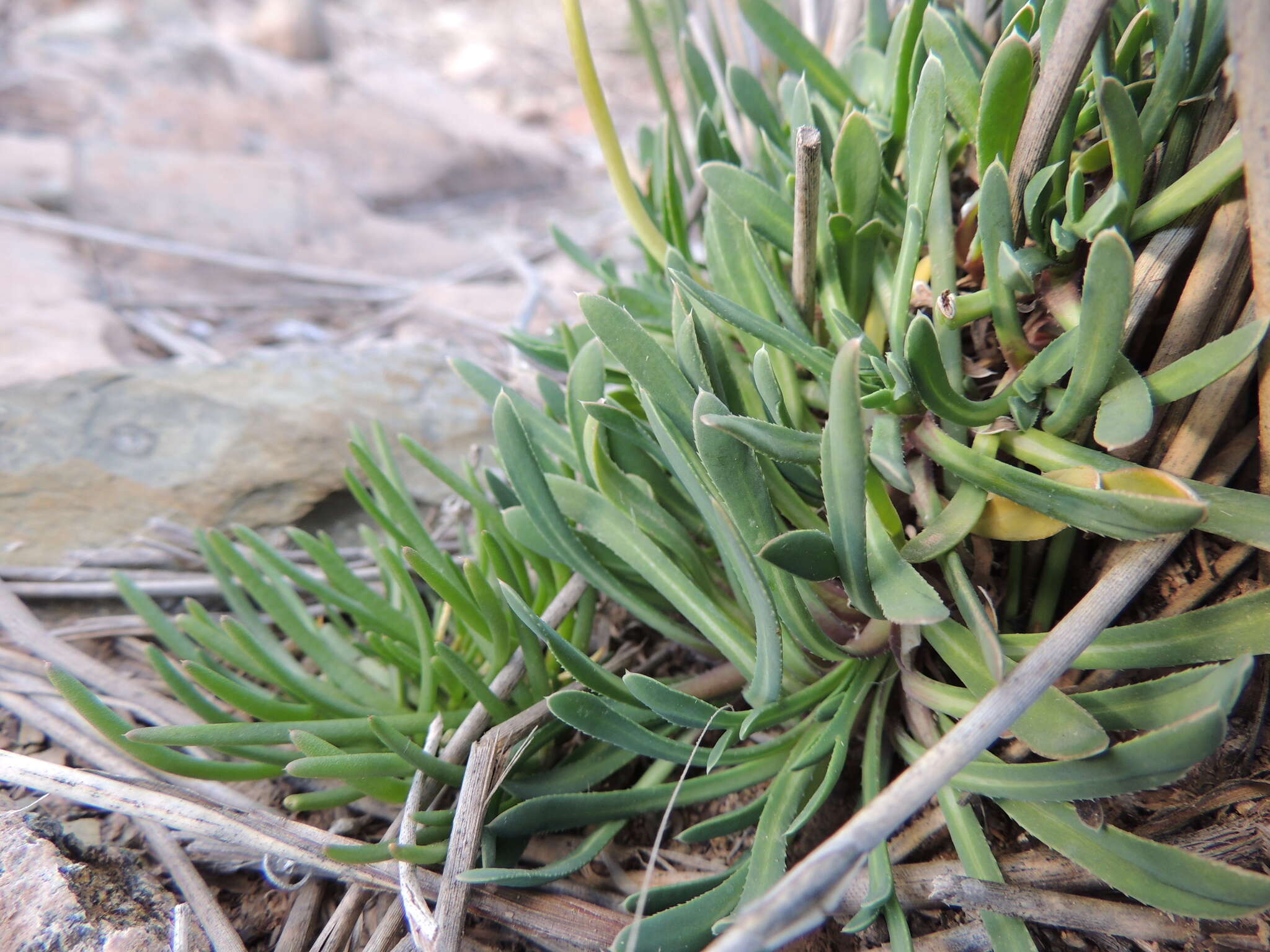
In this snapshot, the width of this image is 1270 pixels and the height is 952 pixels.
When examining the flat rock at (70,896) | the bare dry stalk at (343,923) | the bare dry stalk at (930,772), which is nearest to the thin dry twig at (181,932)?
the flat rock at (70,896)

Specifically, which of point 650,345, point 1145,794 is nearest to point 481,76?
point 650,345

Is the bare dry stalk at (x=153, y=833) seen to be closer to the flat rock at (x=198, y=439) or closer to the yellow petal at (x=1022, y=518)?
the flat rock at (x=198, y=439)

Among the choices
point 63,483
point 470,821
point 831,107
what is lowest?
point 63,483

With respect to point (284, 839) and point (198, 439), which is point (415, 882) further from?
point (198, 439)

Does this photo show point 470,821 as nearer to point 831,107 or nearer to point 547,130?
point 831,107

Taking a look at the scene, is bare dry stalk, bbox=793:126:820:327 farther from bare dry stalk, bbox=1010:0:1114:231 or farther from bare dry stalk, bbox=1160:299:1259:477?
bare dry stalk, bbox=1160:299:1259:477

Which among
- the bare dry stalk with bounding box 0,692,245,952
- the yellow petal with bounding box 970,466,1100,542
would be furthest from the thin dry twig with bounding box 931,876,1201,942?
the bare dry stalk with bounding box 0,692,245,952

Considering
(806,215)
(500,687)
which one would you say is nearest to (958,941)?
(500,687)
